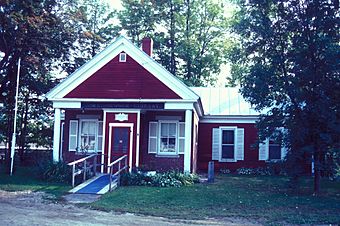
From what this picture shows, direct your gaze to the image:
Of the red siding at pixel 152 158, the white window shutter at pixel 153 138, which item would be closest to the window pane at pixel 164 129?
the white window shutter at pixel 153 138

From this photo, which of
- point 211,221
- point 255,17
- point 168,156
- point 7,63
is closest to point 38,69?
point 7,63

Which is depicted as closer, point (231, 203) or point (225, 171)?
point (231, 203)

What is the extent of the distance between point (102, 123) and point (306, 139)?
10.5 metres

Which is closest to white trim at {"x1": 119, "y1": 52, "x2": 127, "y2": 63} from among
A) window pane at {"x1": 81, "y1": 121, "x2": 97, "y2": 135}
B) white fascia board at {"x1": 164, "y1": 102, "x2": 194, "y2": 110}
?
white fascia board at {"x1": 164, "y1": 102, "x2": 194, "y2": 110}

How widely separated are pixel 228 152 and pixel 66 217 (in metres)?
16.6

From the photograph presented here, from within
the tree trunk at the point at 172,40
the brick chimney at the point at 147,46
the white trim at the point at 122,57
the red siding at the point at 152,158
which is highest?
the tree trunk at the point at 172,40

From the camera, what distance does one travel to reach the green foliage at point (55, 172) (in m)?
18.4

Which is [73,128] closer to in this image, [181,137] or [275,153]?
[181,137]

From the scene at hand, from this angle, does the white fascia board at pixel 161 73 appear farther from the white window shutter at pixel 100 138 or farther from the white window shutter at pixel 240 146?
the white window shutter at pixel 240 146

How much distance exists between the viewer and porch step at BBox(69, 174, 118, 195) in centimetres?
1556

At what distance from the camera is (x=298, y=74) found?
Answer: 51.5 ft

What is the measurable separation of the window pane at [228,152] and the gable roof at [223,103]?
2.02 m

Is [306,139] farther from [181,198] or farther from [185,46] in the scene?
[185,46]

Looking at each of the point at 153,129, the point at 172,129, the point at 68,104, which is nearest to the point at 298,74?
the point at 172,129
